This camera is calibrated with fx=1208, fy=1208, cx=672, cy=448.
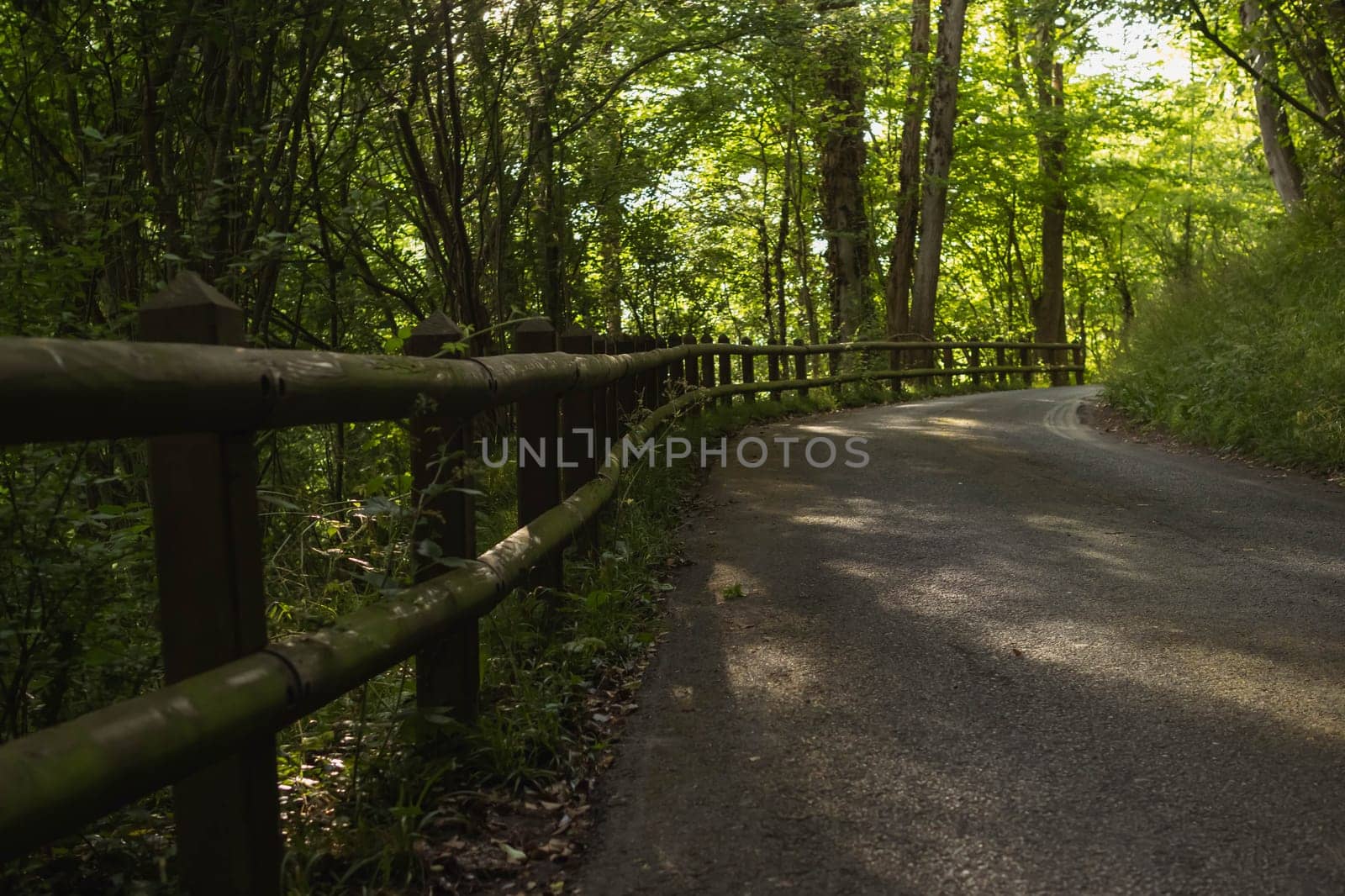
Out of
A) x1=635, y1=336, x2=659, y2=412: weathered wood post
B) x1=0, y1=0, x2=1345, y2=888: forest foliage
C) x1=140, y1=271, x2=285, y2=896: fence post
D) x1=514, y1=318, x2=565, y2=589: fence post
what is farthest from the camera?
x1=635, y1=336, x2=659, y2=412: weathered wood post

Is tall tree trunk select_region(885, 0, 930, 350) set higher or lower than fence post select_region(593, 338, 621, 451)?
higher

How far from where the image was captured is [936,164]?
22.7 metres

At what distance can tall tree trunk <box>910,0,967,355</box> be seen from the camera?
22234 millimetres

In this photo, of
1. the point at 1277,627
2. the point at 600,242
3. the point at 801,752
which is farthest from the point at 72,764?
the point at 600,242

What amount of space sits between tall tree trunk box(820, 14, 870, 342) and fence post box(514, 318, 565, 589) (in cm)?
1717

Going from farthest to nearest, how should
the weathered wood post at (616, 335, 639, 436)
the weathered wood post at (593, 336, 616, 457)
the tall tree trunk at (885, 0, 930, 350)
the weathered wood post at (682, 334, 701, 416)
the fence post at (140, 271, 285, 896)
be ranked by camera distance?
the tall tree trunk at (885, 0, 930, 350) < the weathered wood post at (682, 334, 701, 416) < the weathered wood post at (616, 335, 639, 436) < the weathered wood post at (593, 336, 616, 457) < the fence post at (140, 271, 285, 896)

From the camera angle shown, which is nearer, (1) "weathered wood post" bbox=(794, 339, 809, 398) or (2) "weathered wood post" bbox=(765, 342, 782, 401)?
(2) "weathered wood post" bbox=(765, 342, 782, 401)

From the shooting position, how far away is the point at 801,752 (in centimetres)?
373

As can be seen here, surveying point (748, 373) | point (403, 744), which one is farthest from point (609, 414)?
point (748, 373)

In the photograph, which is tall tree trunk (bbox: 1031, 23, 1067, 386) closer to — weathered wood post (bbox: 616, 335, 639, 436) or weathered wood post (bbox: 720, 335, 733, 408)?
weathered wood post (bbox: 720, 335, 733, 408)

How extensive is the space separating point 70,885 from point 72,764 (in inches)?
44.0

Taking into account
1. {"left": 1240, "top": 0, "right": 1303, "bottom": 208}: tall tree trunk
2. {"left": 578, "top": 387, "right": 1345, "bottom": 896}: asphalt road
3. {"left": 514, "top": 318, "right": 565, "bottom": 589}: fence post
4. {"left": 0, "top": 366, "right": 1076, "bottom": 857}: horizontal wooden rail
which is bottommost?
{"left": 578, "top": 387, "right": 1345, "bottom": 896}: asphalt road

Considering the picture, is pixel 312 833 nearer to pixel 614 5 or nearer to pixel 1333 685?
pixel 1333 685

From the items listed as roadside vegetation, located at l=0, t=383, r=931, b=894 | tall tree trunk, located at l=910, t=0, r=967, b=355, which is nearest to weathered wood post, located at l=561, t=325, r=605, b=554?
roadside vegetation, located at l=0, t=383, r=931, b=894
